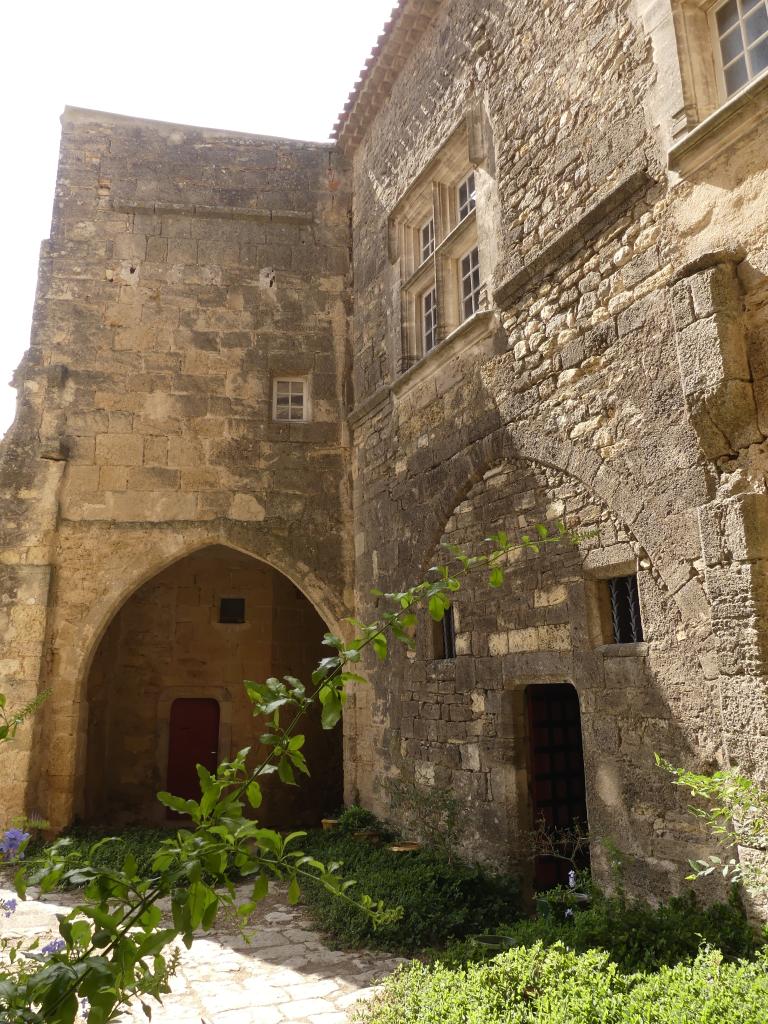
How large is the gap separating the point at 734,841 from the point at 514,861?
2234 mm

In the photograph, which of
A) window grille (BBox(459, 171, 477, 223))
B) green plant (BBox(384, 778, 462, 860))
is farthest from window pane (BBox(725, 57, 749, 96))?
green plant (BBox(384, 778, 462, 860))

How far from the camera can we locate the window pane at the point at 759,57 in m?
3.98

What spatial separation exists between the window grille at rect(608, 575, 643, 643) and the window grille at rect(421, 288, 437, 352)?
3.49 meters

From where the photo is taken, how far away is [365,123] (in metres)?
8.77

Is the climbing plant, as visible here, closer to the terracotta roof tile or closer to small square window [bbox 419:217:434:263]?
small square window [bbox 419:217:434:263]

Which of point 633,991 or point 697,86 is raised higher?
point 697,86

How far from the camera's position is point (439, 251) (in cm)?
696

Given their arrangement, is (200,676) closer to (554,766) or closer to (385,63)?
(554,766)

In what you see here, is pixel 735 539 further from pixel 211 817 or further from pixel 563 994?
pixel 211 817

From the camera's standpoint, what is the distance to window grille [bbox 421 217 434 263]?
24.4 feet

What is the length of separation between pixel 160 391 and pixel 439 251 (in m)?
3.43

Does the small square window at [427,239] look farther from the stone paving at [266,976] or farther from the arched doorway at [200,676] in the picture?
the stone paving at [266,976]

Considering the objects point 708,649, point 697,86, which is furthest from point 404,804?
point 697,86

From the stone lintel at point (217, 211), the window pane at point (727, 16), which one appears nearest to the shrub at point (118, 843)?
the window pane at point (727, 16)
